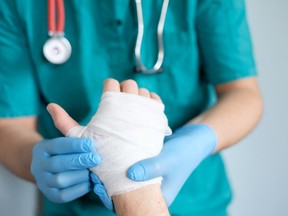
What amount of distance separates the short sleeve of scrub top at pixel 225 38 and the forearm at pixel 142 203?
0.33 metres

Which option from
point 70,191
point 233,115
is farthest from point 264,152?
point 70,191

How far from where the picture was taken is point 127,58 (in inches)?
31.5

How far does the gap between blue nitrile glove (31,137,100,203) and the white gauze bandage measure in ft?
0.07

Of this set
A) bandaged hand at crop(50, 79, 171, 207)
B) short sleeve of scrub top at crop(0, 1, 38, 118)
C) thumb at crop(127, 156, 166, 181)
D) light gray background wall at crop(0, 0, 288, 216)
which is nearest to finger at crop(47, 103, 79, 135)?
bandaged hand at crop(50, 79, 171, 207)

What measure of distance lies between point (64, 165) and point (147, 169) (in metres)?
0.14

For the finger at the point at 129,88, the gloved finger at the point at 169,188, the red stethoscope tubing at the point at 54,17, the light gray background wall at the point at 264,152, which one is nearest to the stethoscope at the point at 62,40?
the red stethoscope tubing at the point at 54,17

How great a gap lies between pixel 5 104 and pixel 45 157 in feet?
0.81

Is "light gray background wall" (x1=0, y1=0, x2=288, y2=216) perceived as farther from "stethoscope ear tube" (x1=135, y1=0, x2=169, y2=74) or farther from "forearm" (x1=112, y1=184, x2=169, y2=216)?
"forearm" (x1=112, y1=184, x2=169, y2=216)

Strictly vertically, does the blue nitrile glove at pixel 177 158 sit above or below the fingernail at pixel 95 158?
below

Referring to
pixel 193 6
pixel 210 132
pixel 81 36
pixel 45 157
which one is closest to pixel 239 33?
pixel 193 6

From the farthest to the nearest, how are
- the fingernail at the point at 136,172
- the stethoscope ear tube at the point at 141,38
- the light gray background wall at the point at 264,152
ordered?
the light gray background wall at the point at 264,152 → the stethoscope ear tube at the point at 141,38 → the fingernail at the point at 136,172

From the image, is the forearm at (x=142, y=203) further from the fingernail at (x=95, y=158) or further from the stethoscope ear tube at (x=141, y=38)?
the stethoscope ear tube at (x=141, y=38)

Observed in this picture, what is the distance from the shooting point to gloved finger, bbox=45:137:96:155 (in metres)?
0.58

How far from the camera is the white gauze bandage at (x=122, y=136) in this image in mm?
574
